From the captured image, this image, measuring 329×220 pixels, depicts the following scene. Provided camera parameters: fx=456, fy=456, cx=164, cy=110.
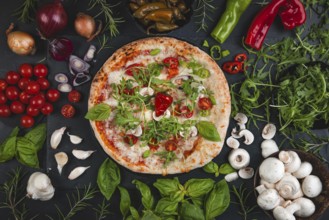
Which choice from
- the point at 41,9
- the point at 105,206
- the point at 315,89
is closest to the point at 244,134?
the point at 315,89

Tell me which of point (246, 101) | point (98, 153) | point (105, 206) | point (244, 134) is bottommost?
point (105, 206)

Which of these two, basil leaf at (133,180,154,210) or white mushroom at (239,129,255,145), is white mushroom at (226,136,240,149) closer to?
white mushroom at (239,129,255,145)

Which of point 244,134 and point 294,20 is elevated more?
point 294,20

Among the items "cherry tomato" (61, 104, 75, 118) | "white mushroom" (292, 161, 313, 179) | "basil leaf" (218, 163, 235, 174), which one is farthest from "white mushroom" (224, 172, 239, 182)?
"cherry tomato" (61, 104, 75, 118)

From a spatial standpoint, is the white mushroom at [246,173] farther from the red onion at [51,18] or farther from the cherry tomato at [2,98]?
the cherry tomato at [2,98]

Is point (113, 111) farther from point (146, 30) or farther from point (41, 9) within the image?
point (41, 9)

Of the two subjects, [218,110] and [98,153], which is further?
[98,153]

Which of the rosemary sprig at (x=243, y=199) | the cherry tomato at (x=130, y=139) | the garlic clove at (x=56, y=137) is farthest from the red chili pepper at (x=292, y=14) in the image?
the garlic clove at (x=56, y=137)
